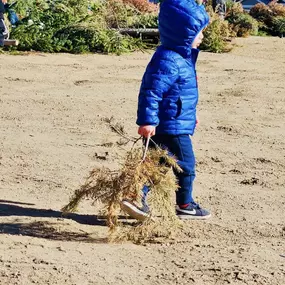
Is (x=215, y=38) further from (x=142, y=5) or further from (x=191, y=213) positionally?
(x=191, y=213)

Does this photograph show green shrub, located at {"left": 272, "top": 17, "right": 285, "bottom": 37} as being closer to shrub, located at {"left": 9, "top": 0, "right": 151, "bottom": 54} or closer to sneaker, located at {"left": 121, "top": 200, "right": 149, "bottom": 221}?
shrub, located at {"left": 9, "top": 0, "right": 151, "bottom": 54}

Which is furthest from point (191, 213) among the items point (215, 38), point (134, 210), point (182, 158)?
point (215, 38)

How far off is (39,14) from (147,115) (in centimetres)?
937

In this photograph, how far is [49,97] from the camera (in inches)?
386

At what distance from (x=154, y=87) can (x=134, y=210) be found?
0.79 metres

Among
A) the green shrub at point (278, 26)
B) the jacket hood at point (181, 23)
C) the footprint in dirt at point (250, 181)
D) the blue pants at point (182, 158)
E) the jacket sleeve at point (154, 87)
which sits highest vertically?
the jacket hood at point (181, 23)

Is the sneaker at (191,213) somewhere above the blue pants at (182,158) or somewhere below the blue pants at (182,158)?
below

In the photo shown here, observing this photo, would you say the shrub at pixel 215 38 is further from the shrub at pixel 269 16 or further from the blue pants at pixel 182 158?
the blue pants at pixel 182 158

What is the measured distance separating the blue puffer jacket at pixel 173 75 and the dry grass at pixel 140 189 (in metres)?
0.24

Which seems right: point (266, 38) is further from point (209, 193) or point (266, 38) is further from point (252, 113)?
point (209, 193)

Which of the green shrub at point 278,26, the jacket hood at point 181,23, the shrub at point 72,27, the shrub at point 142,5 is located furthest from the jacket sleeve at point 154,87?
the green shrub at point 278,26

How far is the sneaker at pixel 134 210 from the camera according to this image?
17.5ft

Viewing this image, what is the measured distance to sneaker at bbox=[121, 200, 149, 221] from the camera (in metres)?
5.34

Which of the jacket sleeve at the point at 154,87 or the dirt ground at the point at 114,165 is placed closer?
the dirt ground at the point at 114,165
